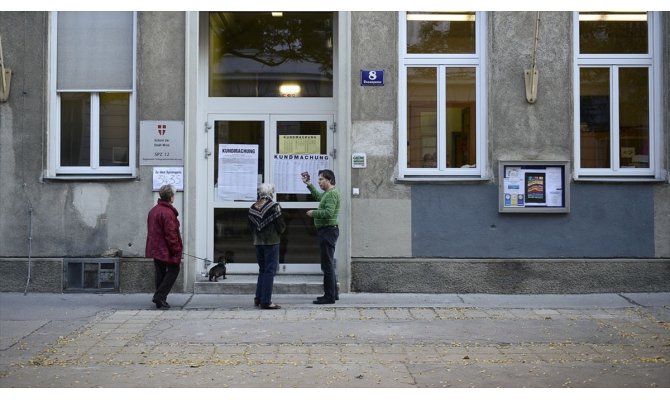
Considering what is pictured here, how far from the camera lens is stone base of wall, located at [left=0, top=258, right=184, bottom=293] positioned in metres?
12.1

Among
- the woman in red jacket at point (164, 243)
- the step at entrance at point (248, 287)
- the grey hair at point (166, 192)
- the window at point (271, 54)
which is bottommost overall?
the step at entrance at point (248, 287)

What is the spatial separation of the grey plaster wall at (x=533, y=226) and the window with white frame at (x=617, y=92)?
19.1 inches

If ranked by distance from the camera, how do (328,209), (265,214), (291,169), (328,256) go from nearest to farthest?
(265,214)
(328,209)
(328,256)
(291,169)

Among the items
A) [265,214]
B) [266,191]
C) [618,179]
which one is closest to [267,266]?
[265,214]

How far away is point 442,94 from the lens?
1234 centimetres

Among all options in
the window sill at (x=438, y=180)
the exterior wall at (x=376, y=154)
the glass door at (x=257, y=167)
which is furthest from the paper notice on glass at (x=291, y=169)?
the window sill at (x=438, y=180)

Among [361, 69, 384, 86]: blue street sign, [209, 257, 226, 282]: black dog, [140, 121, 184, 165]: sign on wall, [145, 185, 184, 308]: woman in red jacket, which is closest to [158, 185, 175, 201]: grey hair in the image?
[145, 185, 184, 308]: woman in red jacket

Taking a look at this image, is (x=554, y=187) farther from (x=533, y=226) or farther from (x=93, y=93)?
(x=93, y=93)

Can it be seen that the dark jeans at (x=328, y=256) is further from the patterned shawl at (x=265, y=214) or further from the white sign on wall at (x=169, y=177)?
the white sign on wall at (x=169, y=177)

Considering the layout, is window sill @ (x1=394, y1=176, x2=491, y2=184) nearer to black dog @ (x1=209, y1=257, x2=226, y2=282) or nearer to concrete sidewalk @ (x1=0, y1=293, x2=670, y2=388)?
concrete sidewalk @ (x1=0, y1=293, x2=670, y2=388)

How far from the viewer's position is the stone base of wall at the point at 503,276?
1205cm

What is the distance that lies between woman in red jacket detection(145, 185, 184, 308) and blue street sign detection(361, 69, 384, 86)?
316cm

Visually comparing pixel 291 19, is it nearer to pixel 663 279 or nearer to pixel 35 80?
pixel 35 80

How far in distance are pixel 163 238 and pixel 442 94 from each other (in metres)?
4.50
